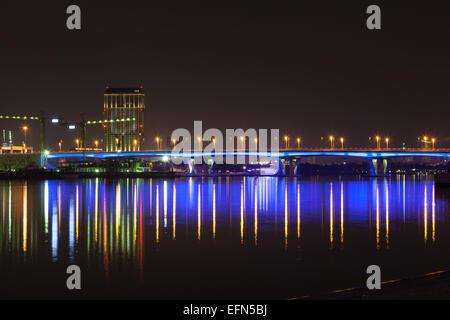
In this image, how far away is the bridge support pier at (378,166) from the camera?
122875 millimetres

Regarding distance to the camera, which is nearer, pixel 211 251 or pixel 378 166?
pixel 211 251

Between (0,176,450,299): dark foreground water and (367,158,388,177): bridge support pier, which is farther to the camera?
(367,158,388,177): bridge support pier

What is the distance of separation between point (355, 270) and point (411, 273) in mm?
1305

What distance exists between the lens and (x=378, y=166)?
413 ft

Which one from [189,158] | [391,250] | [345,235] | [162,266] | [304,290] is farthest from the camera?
[189,158]

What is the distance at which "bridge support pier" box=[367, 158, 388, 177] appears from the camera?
122875mm

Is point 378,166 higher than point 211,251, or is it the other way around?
point 378,166

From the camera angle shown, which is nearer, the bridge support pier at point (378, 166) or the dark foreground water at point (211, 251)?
the dark foreground water at point (211, 251)

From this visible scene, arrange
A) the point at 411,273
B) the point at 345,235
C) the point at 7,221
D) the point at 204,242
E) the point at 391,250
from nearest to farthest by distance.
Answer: the point at 411,273 < the point at 391,250 < the point at 204,242 < the point at 345,235 < the point at 7,221

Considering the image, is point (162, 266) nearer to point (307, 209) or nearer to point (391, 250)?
point (391, 250)
